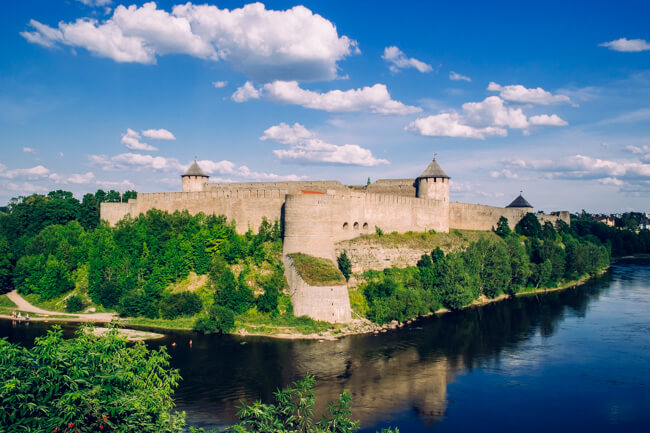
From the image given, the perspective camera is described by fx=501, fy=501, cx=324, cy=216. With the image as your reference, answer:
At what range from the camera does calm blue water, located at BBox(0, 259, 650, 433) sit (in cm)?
1292

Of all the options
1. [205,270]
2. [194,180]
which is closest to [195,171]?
[194,180]

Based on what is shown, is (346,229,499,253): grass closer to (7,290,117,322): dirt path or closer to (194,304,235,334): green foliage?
(194,304,235,334): green foliage

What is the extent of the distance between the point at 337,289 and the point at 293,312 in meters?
2.15

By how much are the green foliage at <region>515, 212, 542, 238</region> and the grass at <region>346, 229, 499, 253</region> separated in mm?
5268

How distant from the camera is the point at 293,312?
20.9 m

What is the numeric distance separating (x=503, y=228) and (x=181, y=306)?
22.2 m

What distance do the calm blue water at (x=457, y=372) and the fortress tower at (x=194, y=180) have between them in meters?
11.0

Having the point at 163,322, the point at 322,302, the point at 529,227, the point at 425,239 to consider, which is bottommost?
the point at 163,322

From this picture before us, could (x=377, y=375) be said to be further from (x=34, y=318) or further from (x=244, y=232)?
(x=34, y=318)

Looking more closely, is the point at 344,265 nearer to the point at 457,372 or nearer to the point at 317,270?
the point at 317,270

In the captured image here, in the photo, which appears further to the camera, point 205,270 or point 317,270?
point 205,270

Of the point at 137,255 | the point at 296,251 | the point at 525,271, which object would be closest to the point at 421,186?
the point at 525,271

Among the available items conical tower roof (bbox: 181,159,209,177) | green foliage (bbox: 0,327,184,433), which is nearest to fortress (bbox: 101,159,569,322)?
conical tower roof (bbox: 181,159,209,177)

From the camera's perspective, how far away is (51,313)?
77.4 ft
